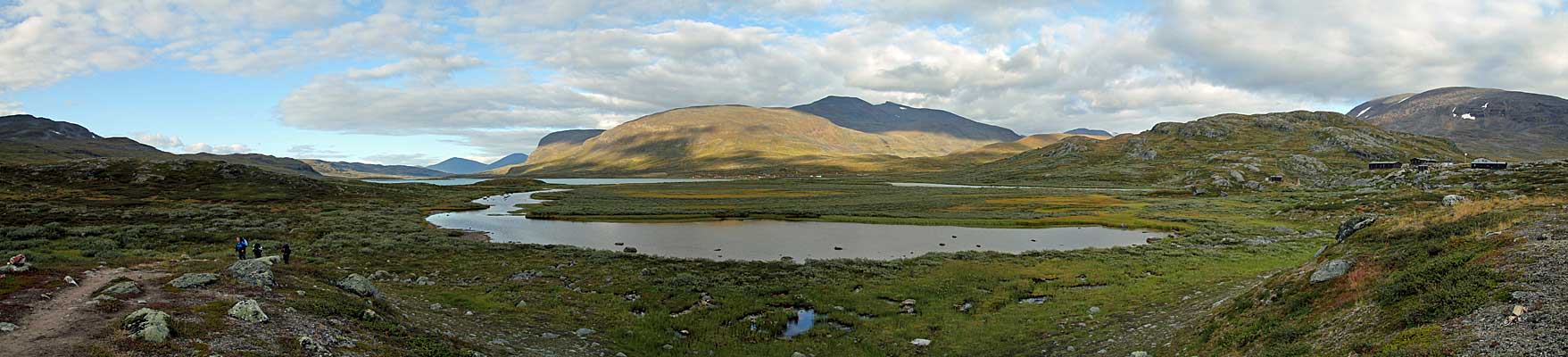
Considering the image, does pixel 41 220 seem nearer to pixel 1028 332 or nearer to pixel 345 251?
pixel 345 251

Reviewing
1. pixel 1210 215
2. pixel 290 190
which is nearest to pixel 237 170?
pixel 290 190

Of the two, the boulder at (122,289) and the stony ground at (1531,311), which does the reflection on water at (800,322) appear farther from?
the boulder at (122,289)

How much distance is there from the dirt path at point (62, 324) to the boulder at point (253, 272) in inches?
93.8

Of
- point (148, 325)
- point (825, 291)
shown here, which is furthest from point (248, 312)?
point (825, 291)

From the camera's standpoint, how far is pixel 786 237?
6338cm

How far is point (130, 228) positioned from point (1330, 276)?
85.4 m

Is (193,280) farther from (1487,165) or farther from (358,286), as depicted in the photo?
(1487,165)

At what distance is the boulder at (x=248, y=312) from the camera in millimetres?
18000

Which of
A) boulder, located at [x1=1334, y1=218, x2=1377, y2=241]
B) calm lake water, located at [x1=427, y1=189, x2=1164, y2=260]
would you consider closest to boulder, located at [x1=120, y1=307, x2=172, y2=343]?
calm lake water, located at [x1=427, y1=189, x2=1164, y2=260]

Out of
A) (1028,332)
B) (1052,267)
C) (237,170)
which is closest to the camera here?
(1028,332)

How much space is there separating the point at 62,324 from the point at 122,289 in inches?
157

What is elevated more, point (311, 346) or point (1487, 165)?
point (1487, 165)

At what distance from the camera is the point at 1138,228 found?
68.2 m

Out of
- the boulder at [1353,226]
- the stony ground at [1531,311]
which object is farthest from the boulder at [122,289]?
the boulder at [1353,226]
